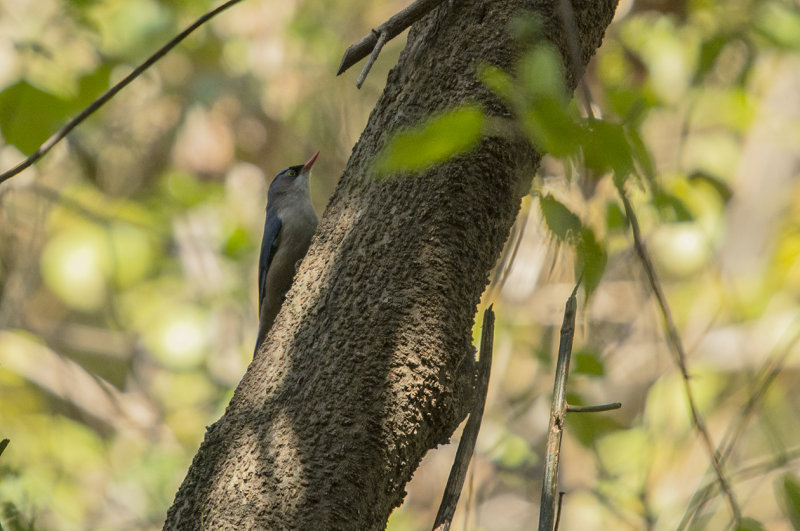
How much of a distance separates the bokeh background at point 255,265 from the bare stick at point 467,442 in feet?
8.27

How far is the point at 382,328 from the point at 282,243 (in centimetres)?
292

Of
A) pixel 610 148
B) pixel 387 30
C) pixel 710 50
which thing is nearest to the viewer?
pixel 610 148

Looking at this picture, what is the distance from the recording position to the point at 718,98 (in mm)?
4172

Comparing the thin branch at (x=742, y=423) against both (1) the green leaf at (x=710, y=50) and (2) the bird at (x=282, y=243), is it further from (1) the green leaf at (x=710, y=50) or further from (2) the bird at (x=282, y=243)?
(2) the bird at (x=282, y=243)

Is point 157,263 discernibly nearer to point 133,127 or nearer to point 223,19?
point 133,127

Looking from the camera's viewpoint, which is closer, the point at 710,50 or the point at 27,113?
the point at 27,113

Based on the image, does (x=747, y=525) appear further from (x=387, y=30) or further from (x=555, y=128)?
(x=387, y=30)

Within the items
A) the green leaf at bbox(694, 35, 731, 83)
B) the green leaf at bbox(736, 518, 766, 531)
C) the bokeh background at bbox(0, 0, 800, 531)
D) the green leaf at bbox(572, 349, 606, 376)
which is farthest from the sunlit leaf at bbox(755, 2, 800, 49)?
the green leaf at bbox(736, 518, 766, 531)

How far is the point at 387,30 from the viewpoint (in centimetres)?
193

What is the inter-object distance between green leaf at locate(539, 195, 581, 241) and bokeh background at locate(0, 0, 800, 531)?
10.1ft

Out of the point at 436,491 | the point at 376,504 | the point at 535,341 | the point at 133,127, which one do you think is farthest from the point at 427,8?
the point at 133,127

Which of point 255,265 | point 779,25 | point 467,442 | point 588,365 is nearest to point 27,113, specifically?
point 467,442

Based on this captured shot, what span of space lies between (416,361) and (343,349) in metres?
0.17

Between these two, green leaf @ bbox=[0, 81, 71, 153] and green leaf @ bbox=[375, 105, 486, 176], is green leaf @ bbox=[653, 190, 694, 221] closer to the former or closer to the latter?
green leaf @ bbox=[375, 105, 486, 176]
